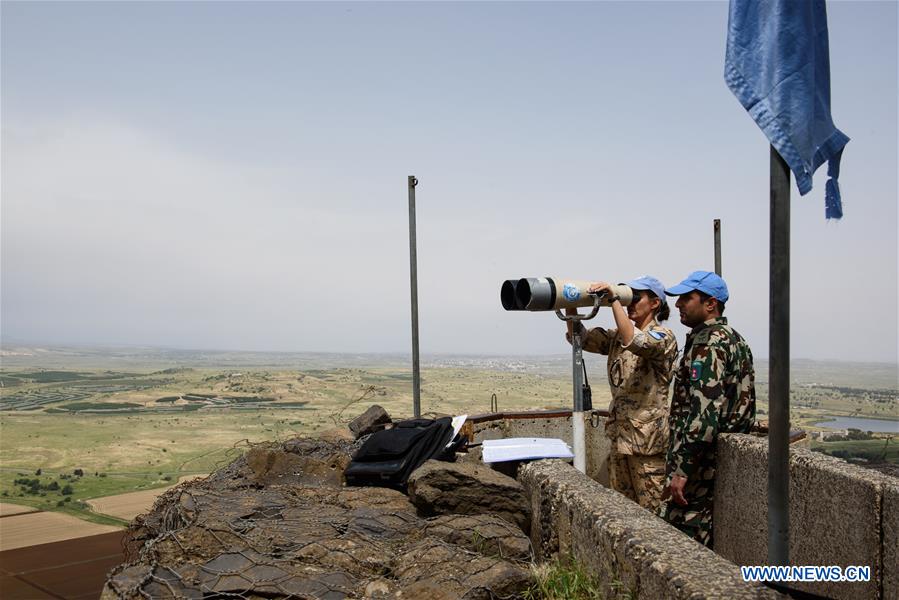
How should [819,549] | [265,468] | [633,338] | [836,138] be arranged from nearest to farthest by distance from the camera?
[836,138] < [819,549] < [633,338] < [265,468]

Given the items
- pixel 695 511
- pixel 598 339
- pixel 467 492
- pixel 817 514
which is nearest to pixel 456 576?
pixel 467 492

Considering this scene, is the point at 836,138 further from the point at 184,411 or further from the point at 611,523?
the point at 184,411

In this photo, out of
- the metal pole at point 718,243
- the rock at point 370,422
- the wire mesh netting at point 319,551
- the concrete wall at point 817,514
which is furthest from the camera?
the metal pole at point 718,243

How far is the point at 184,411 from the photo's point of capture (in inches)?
1420

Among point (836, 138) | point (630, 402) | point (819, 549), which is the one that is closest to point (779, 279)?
point (836, 138)

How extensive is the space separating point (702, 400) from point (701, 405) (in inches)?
1.2

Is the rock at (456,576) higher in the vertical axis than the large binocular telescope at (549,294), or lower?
lower

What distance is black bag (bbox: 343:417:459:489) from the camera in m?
6.07

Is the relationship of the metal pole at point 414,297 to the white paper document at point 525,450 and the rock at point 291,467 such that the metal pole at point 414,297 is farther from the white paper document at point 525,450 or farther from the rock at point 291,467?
the white paper document at point 525,450

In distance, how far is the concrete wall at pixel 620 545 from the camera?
2.62 meters

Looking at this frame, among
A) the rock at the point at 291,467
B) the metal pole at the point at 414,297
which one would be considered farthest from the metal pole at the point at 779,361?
the metal pole at the point at 414,297

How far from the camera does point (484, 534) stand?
4543 millimetres

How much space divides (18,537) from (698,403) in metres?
9.95

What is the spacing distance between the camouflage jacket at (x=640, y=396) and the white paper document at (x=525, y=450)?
0.37 m
